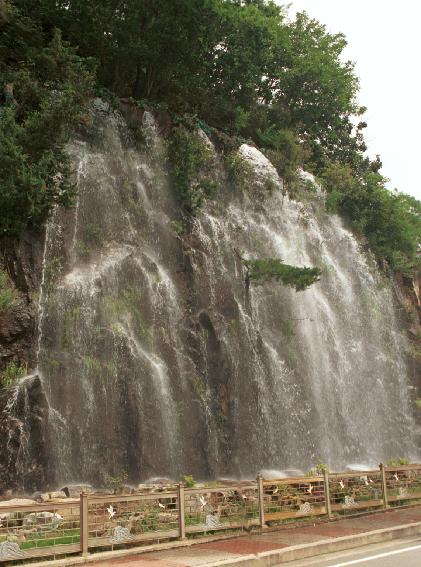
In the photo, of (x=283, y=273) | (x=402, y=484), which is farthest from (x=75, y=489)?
(x=283, y=273)

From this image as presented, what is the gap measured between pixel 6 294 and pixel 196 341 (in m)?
8.12

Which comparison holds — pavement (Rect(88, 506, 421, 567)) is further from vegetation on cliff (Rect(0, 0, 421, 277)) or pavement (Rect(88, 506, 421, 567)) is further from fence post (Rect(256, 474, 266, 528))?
vegetation on cliff (Rect(0, 0, 421, 277))

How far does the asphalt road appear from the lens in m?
9.38

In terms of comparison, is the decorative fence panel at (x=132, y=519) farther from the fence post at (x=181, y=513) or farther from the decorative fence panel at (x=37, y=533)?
the decorative fence panel at (x=37, y=533)

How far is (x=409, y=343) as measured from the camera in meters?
35.5

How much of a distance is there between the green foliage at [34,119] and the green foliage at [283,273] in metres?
8.47

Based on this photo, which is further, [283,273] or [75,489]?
[283,273]

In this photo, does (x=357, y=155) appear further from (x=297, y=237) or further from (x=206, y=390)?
(x=206, y=390)

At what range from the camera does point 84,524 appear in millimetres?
9695

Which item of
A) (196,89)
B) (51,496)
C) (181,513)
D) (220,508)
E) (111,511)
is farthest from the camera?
(196,89)

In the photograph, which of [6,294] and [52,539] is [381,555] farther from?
[6,294]

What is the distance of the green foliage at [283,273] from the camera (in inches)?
1001

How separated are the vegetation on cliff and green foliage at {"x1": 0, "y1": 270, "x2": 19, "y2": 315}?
173 cm

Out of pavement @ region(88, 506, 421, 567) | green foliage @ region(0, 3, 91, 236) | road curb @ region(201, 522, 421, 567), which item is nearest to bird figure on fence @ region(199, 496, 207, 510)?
pavement @ region(88, 506, 421, 567)
